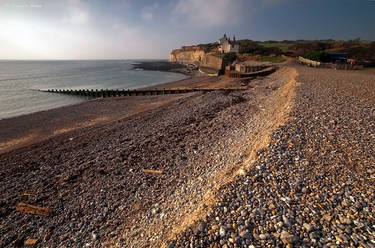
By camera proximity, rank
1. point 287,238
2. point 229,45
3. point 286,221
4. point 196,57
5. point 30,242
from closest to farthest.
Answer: point 287,238, point 286,221, point 30,242, point 229,45, point 196,57

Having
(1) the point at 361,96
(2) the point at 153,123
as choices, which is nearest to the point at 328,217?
(2) the point at 153,123

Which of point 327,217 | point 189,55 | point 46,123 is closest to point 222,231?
point 327,217

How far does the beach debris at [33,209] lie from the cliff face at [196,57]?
197 ft

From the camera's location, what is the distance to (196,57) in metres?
112

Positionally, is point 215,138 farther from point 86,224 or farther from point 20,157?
point 20,157

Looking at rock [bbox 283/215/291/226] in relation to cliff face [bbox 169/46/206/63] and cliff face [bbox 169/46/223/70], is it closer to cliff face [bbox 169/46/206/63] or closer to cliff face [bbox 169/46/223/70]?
cliff face [bbox 169/46/223/70]

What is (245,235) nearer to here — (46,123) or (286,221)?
(286,221)

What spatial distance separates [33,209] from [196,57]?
115660 millimetres

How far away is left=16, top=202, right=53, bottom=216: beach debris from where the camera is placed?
20.7ft

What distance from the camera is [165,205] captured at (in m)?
5.73

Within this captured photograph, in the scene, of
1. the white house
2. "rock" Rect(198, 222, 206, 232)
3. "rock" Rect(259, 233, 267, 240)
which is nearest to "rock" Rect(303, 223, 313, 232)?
"rock" Rect(259, 233, 267, 240)

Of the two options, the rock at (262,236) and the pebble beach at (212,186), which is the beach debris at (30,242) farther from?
the rock at (262,236)

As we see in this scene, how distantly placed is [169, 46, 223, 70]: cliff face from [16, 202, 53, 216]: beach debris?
60119 millimetres

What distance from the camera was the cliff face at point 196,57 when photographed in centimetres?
6394
